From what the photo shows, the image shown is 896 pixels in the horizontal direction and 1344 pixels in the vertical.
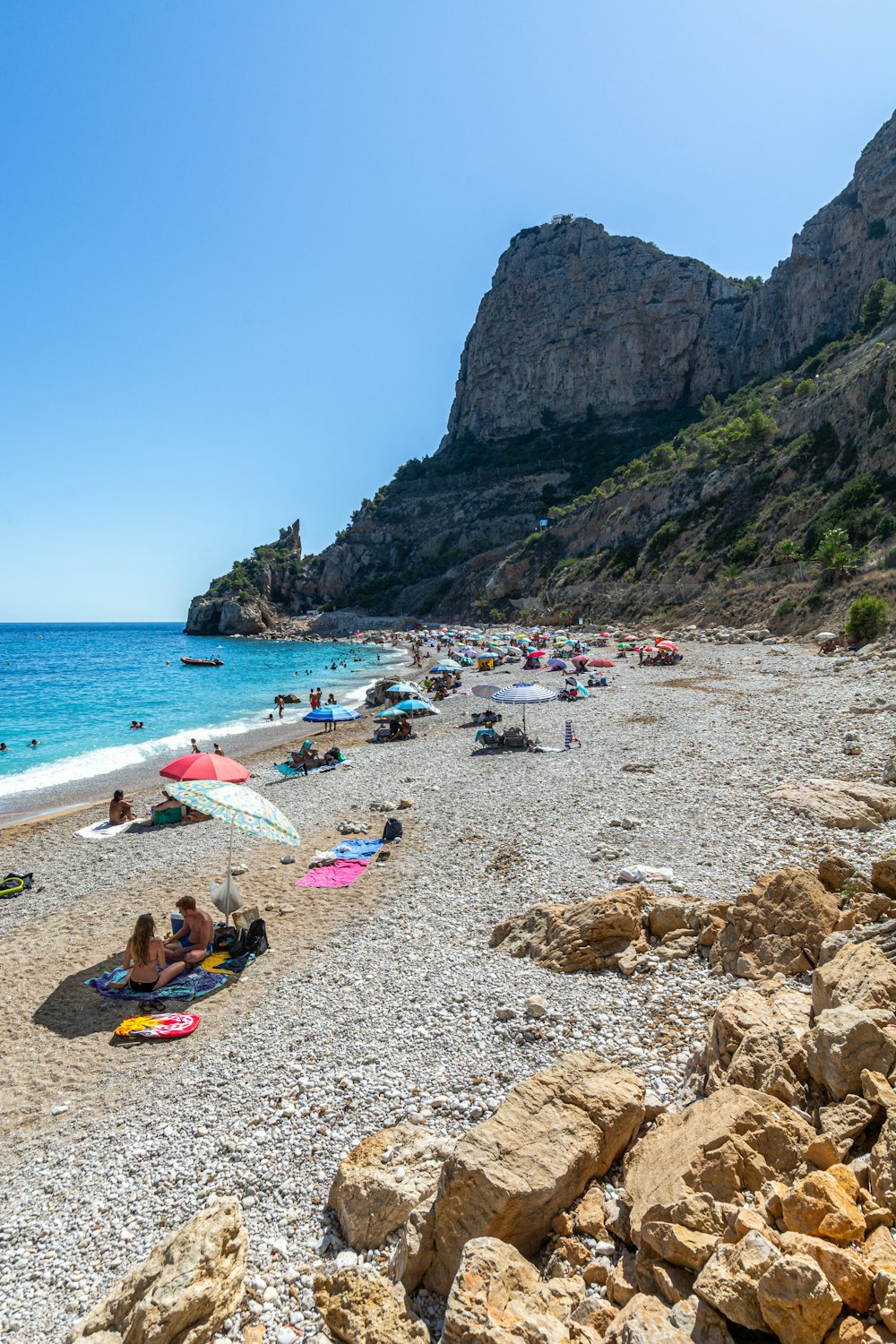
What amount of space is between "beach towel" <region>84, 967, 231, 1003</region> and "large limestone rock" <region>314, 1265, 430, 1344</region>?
180 inches

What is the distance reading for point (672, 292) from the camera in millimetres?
98938

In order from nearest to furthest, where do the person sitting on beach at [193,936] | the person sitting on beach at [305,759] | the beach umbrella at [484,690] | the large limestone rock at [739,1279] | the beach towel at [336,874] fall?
the large limestone rock at [739,1279], the person sitting on beach at [193,936], the beach towel at [336,874], the person sitting on beach at [305,759], the beach umbrella at [484,690]

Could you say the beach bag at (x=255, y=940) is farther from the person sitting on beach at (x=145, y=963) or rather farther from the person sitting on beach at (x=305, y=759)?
the person sitting on beach at (x=305, y=759)

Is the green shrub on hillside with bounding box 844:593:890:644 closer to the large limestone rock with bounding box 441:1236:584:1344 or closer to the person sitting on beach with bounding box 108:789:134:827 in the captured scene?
the person sitting on beach with bounding box 108:789:134:827

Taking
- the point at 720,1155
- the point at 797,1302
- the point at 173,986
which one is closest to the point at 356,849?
the point at 173,986

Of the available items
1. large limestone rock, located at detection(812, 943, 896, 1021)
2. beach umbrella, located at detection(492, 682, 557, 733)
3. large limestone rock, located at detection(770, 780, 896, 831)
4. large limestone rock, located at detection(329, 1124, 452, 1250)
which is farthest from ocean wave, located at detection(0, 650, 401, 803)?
large limestone rock, located at detection(812, 943, 896, 1021)

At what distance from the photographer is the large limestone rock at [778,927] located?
Answer: 5.53 m

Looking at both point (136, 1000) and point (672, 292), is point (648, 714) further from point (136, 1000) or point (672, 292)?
point (672, 292)

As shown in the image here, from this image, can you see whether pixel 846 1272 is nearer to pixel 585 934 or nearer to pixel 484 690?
pixel 585 934

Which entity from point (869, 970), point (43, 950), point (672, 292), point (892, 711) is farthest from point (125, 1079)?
point (672, 292)

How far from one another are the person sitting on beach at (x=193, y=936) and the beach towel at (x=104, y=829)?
24.2 ft

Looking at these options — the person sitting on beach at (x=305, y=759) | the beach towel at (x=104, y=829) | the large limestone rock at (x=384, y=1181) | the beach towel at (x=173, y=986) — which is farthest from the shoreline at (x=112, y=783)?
the large limestone rock at (x=384, y=1181)

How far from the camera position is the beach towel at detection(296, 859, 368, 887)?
10.2 m

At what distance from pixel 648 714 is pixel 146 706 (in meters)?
29.3
